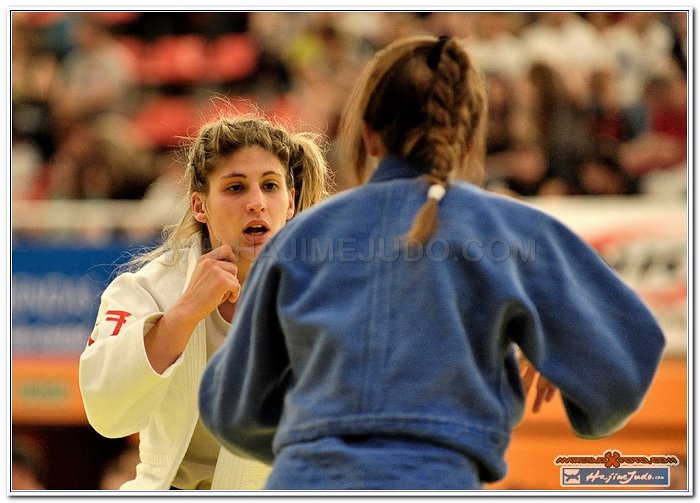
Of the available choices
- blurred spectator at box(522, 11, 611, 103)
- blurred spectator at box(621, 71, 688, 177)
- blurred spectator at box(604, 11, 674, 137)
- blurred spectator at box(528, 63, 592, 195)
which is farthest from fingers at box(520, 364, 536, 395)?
blurred spectator at box(528, 63, 592, 195)

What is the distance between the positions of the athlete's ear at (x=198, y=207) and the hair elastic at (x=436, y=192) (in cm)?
115

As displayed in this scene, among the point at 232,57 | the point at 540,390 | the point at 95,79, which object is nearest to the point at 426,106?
the point at 540,390

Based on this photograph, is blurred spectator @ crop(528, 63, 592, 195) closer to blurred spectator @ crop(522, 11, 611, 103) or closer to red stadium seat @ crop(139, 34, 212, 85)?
blurred spectator @ crop(522, 11, 611, 103)

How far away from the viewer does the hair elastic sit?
1.67 m

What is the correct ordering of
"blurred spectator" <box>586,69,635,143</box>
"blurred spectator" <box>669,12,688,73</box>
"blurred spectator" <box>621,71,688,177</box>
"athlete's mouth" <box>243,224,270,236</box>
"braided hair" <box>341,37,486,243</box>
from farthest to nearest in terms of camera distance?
"blurred spectator" <box>586,69,635,143</box> < "blurred spectator" <box>621,71,688,177</box> < "blurred spectator" <box>669,12,688,73</box> < "athlete's mouth" <box>243,224,270,236</box> < "braided hair" <box>341,37,486,243</box>

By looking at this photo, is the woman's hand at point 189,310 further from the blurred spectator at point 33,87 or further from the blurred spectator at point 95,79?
the blurred spectator at point 95,79

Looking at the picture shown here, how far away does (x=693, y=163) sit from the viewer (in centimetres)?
306

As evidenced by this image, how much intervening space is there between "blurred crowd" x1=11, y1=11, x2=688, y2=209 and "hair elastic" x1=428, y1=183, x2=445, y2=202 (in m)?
1.68

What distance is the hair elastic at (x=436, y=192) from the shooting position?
167 cm

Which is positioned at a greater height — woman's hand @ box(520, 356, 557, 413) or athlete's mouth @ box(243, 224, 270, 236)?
athlete's mouth @ box(243, 224, 270, 236)

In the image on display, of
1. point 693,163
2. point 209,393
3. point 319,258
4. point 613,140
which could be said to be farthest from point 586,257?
point 613,140

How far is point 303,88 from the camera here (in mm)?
4164

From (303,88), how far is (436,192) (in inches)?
101

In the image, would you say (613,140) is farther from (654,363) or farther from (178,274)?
(654,363)
